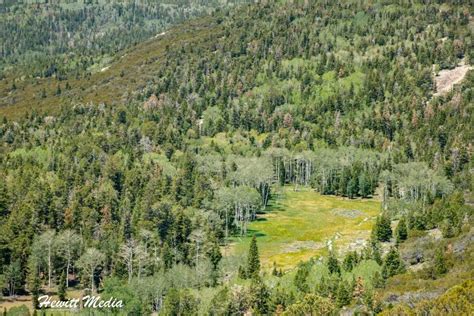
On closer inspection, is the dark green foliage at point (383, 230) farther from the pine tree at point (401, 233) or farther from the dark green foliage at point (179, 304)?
the dark green foliage at point (179, 304)

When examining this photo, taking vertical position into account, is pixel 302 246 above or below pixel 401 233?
below

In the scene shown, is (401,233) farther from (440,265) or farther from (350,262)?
(440,265)

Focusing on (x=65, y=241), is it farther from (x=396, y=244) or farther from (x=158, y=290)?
(x=396, y=244)

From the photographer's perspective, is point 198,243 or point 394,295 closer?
point 394,295

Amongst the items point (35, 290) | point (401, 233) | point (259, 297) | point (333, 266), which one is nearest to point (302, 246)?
point (401, 233)

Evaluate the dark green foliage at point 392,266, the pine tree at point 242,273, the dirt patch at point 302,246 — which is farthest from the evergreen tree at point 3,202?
the dark green foliage at point 392,266

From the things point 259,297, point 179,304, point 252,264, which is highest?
point 259,297

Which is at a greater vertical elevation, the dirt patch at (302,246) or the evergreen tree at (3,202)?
the evergreen tree at (3,202)

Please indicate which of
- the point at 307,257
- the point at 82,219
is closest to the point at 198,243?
the point at 307,257
